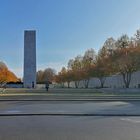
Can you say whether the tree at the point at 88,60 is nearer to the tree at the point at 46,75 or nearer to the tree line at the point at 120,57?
the tree line at the point at 120,57

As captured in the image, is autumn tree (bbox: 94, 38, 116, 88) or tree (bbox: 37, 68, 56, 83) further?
tree (bbox: 37, 68, 56, 83)

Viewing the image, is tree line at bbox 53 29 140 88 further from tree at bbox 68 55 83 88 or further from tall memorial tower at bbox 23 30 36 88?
tree at bbox 68 55 83 88

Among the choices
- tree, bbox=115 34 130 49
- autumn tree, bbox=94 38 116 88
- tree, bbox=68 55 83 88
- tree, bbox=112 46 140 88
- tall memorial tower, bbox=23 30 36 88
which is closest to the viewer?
tree, bbox=112 46 140 88

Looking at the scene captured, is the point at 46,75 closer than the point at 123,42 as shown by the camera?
No

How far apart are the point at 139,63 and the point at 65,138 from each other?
56.6 metres

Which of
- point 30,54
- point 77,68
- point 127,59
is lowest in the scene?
point 127,59

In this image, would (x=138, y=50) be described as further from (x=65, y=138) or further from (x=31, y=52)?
(x=65, y=138)

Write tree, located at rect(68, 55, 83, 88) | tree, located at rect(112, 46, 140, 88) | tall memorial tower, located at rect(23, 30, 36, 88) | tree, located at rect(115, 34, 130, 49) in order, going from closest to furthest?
1. tree, located at rect(112, 46, 140, 88)
2. tree, located at rect(115, 34, 130, 49)
3. tall memorial tower, located at rect(23, 30, 36, 88)
4. tree, located at rect(68, 55, 83, 88)

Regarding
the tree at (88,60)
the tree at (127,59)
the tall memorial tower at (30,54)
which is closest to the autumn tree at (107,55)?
the tree at (127,59)

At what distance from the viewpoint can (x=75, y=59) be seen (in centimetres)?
12356

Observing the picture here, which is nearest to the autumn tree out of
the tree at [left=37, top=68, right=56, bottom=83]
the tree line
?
the tree line

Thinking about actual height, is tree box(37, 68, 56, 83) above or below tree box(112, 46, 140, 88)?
above

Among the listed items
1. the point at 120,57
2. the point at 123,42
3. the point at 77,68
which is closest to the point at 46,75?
the point at 77,68

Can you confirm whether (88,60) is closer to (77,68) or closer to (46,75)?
(77,68)
